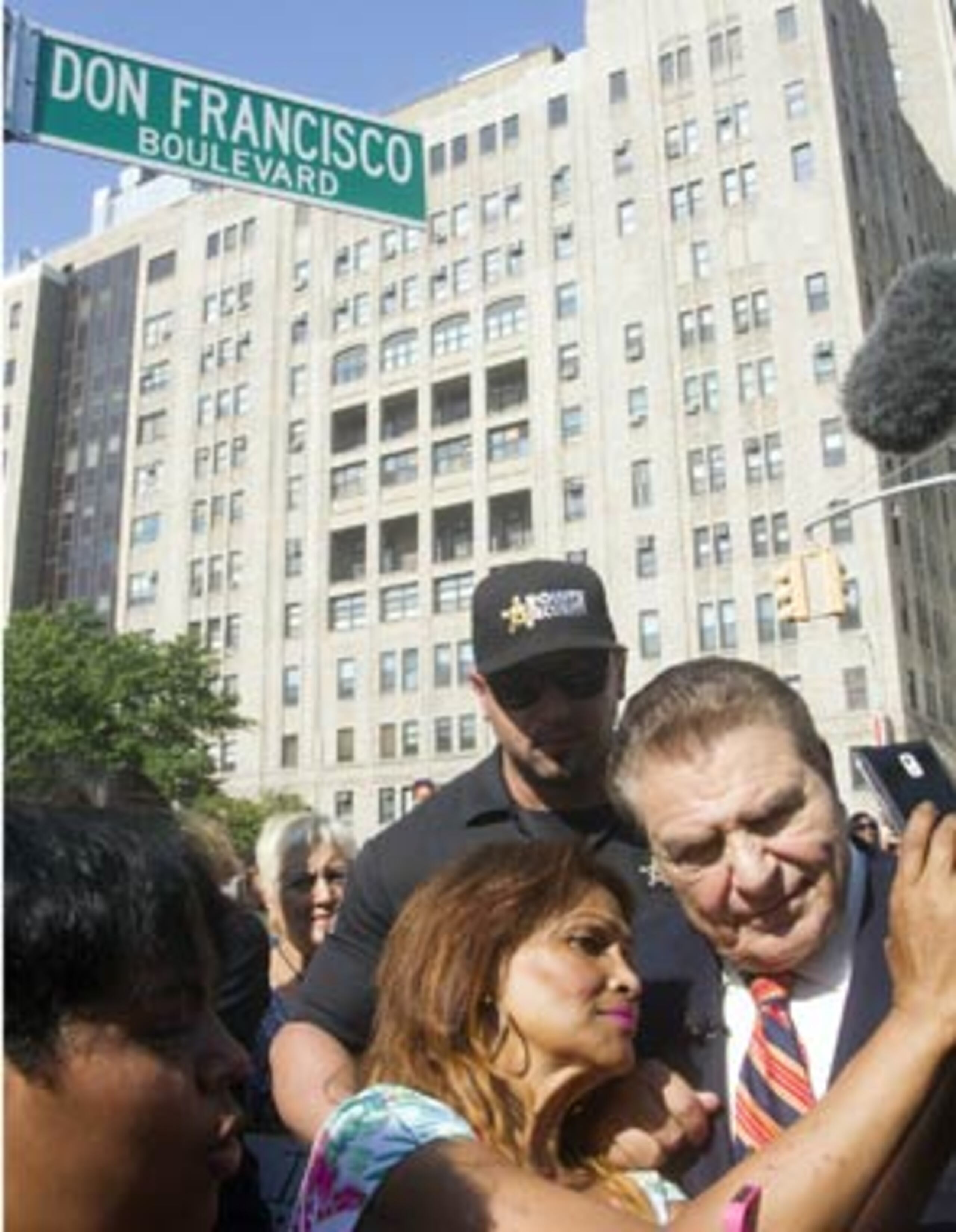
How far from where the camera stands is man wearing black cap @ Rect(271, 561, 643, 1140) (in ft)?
9.66

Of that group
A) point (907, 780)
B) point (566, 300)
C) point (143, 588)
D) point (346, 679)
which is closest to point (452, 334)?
point (566, 300)

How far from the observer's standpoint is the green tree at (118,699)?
35938 mm

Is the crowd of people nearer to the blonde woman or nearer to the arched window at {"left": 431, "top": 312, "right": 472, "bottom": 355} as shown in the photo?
the blonde woman

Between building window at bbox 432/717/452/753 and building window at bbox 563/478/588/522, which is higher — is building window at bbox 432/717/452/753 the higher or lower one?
the lower one

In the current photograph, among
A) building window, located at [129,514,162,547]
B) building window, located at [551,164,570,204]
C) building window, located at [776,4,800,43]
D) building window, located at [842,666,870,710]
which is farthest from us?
building window, located at [129,514,162,547]

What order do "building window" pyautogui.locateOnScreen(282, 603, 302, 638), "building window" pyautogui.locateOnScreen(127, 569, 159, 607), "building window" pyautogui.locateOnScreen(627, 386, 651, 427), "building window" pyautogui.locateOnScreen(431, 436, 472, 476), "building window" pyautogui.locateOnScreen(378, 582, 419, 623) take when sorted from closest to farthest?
"building window" pyautogui.locateOnScreen(627, 386, 651, 427)
"building window" pyautogui.locateOnScreen(378, 582, 419, 623)
"building window" pyautogui.locateOnScreen(431, 436, 472, 476)
"building window" pyautogui.locateOnScreen(282, 603, 302, 638)
"building window" pyautogui.locateOnScreen(127, 569, 159, 607)

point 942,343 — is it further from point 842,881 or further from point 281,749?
point 281,749

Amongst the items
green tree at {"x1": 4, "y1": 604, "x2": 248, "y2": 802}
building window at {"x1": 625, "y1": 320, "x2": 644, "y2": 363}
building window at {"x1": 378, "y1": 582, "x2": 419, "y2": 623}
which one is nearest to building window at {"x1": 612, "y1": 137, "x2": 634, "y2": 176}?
building window at {"x1": 625, "y1": 320, "x2": 644, "y2": 363}

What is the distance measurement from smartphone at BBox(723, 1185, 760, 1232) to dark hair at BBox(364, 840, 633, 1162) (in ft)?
1.46

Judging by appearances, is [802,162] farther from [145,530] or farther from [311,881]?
[311,881]

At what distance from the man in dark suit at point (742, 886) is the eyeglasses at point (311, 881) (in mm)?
3504

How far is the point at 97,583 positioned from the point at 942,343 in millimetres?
64335

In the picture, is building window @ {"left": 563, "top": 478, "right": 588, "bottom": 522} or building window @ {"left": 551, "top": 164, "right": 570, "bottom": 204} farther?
building window @ {"left": 551, "top": 164, "right": 570, "bottom": 204}

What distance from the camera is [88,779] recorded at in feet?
12.6
